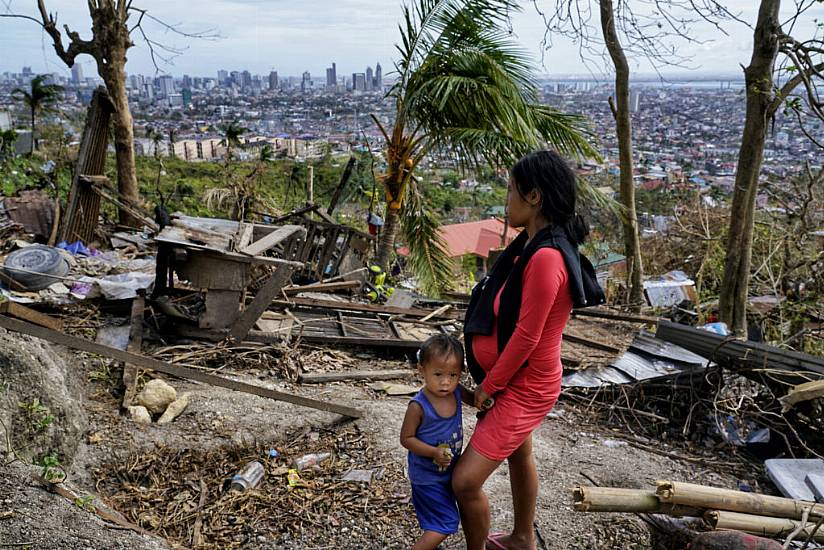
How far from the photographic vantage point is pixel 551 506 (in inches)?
135

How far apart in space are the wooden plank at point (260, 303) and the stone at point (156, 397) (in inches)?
43.9

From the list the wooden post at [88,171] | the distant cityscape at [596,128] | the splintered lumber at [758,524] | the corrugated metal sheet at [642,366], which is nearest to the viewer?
the splintered lumber at [758,524]

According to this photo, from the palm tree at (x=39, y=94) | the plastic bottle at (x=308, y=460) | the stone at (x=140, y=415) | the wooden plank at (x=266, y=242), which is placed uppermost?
the palm tree at (x=39, y=94)

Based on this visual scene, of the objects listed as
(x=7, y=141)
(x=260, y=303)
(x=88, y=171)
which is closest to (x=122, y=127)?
(x=88, y=171)

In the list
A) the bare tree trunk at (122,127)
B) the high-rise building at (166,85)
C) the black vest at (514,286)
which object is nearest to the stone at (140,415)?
the black vest at (514,286)

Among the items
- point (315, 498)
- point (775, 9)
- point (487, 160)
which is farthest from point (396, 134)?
point (315, 498)

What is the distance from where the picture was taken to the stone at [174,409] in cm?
404

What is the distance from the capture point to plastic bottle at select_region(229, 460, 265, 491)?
343 cm

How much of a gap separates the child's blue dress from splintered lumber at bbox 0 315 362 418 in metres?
1.42

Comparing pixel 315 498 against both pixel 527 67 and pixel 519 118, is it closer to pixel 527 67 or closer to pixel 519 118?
pixel 519 118

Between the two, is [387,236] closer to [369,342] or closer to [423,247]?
[423,247]

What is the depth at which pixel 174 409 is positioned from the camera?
13.5 feet

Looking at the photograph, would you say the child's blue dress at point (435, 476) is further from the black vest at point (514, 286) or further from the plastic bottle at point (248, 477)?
the plastic bottle at point (248, 477)

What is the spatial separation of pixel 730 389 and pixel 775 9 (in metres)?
4.30
